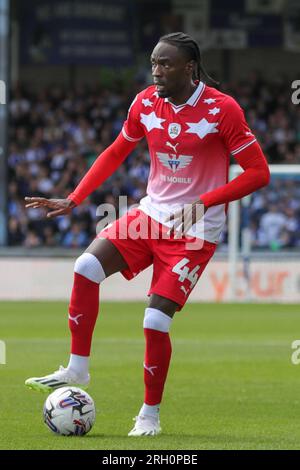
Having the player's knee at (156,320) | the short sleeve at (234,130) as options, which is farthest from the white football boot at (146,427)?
the short sleeve at (234,130)

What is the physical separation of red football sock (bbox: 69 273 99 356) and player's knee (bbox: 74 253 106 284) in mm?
42

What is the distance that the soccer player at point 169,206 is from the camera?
745cm

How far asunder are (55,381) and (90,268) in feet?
2.42

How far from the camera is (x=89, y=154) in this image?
88.5 feet

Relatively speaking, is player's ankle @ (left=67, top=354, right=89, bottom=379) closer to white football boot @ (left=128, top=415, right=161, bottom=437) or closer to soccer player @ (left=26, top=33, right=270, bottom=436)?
soccer player @ (left=26, top=33, right=270, bottom=436)

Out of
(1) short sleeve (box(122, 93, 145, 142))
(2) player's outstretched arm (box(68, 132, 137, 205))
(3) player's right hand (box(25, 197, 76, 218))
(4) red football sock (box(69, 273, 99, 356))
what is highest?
(1) short sleeve (box(122, 93, 145, 142))

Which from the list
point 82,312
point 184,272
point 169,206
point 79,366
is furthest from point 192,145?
point 79,366

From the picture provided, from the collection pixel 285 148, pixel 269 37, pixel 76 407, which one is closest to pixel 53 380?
pixel 76 407

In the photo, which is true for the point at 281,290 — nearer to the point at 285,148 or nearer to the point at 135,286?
the point at 135,286

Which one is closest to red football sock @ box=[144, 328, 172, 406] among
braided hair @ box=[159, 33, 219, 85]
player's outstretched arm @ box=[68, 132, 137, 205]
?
player's outstretched arm @ box=[68, 132, 137, 205]

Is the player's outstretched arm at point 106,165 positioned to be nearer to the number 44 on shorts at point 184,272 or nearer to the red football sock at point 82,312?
the red football sock at point 82,312

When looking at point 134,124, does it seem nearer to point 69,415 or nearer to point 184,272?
point 184,272

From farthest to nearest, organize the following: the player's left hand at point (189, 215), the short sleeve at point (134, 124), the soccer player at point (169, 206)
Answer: the short sleeve at point (134, 124) < the soccer player at point (169, 206) < the player's left hand at point (189, 215)

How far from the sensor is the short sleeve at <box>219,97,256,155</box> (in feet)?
24.5
